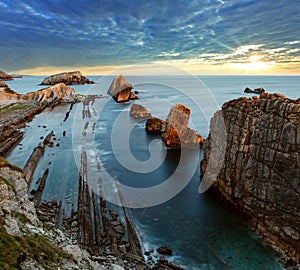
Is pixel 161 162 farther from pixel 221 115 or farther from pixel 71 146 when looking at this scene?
pixel 71 146

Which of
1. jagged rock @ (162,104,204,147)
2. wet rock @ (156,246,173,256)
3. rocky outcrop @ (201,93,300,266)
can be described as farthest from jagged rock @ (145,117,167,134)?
wet rock @ (156,246,173,256)

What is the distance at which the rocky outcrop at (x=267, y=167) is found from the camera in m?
19.0

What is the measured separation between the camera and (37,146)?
145 feet

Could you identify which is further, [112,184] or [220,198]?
[112,184]

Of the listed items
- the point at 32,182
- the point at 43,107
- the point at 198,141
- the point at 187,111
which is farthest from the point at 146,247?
the point at 43,107

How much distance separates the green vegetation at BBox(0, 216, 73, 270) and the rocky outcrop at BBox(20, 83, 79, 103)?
3789 inches

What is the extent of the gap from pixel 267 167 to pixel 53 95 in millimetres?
100091

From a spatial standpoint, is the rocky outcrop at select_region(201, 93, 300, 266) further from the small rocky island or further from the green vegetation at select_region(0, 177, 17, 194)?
the green vegetation at select_region(0, 177, 17, 194)

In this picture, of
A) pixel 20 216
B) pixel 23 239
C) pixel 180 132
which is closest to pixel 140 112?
pixel 180 132

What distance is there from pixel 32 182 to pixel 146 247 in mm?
17868

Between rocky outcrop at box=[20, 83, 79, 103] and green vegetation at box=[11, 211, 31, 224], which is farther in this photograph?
rocky outcrop at box=[20, 83, 79, 103]

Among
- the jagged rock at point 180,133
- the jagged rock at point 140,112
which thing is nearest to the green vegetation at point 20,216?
the jagged rock at point 180,133

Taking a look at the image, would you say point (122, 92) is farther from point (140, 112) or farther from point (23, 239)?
point (23, 239)

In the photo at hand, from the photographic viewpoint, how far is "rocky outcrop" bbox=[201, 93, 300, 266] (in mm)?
18969
